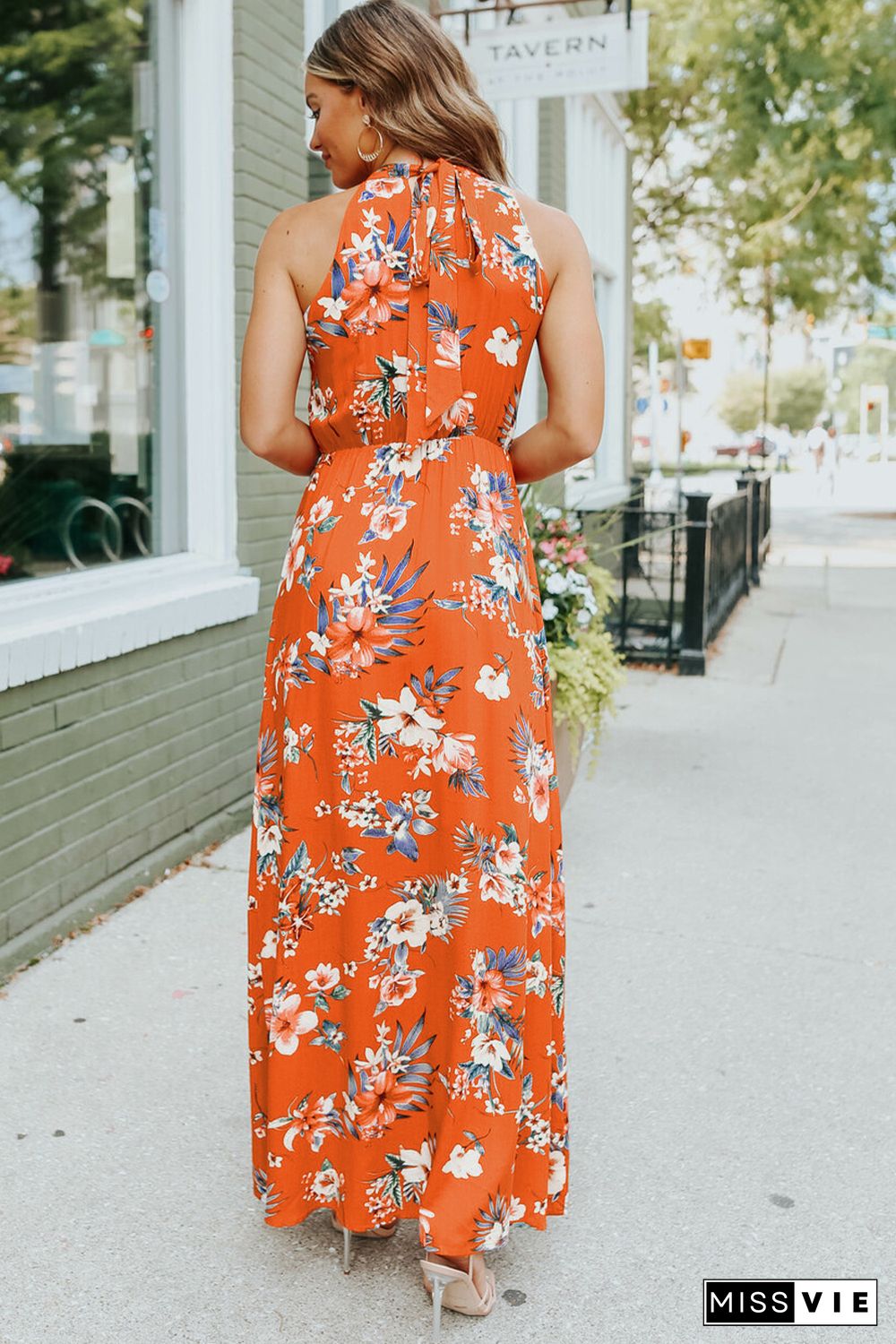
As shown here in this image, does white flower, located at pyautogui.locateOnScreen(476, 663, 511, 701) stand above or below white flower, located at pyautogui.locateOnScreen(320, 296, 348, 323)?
below

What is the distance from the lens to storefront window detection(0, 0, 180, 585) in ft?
16.9

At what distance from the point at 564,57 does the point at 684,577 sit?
12.9 ft

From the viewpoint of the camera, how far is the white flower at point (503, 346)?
238cm

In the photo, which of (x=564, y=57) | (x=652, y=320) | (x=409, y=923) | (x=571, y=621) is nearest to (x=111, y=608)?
(x=571, y=621)

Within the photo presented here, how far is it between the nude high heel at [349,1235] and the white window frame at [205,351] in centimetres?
241

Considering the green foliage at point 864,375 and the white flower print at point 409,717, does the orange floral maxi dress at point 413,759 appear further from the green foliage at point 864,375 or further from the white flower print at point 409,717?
the green foliage at point 864,375

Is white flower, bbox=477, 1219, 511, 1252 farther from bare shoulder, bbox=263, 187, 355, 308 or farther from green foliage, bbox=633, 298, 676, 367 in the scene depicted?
green foliage, bbox=633, 298, 676, 367

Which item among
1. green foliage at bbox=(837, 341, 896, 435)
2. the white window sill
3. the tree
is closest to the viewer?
the white window sill

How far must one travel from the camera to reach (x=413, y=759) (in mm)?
2363

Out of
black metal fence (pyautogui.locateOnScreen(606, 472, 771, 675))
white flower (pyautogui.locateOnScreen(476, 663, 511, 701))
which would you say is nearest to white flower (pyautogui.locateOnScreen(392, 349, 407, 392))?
white flower (pyautogui.locateOnScreen(476, 663, 511, 701))

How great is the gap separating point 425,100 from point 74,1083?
2348 millimetres

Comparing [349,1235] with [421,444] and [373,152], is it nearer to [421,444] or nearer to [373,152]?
[421,444]

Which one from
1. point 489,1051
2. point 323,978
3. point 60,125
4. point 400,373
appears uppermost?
point 60,125

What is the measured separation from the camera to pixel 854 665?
31.0 feet
